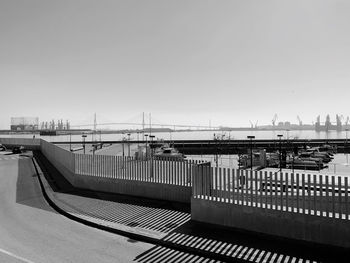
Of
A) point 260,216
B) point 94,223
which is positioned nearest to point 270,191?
point 260,216

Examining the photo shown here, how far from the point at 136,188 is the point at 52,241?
Answer: 5.25m

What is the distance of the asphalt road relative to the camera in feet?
24.8

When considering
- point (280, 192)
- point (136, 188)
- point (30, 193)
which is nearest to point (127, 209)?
point (136, 188)

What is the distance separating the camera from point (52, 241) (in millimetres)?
8602

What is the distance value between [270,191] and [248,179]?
0.79m

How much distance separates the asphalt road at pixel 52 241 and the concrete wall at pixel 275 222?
2.25m

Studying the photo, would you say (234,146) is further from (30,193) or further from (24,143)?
(30,193)

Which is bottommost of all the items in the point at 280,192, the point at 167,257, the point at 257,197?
the point at 167,257

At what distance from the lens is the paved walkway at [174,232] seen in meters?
7.24

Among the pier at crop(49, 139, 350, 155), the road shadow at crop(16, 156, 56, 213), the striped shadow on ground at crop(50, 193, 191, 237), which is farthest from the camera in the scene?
the pier at crop(49, 139, 350, 155)

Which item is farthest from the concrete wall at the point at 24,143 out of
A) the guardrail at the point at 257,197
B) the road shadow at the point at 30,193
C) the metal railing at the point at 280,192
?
the metal railing at the point at 280,192

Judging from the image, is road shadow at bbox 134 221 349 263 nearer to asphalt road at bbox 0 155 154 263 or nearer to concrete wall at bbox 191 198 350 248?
concrete wall at bbox 191 198 350 248

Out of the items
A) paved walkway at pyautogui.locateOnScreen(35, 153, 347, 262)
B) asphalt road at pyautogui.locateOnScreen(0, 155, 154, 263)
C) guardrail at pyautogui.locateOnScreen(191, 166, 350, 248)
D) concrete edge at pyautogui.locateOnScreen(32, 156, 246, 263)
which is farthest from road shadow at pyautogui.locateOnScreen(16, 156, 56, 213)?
guardrail at pyautogui.locateOnScreen(191, 166, 350, 248)

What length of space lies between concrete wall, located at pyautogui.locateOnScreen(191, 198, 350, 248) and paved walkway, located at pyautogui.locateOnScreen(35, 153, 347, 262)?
27 cm
